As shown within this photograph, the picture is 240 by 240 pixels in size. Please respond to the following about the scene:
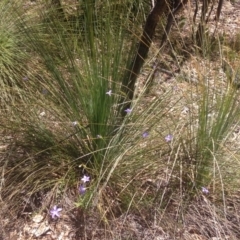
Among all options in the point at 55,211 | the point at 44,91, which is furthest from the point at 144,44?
the point at 55,211

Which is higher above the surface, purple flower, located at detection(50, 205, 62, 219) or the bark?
the bark

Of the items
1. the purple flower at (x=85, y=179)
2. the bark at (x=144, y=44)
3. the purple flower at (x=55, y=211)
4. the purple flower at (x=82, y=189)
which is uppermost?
the bark at (x=144, y=44)

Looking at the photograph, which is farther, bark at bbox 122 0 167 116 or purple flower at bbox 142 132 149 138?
bark at bbox 122 0 167 116

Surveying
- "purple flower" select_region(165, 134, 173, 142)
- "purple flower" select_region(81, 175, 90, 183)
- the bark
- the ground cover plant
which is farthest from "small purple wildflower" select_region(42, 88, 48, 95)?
"purple flower" select_region(165, 134, 173, 142)

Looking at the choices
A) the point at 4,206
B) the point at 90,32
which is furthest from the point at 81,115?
the point at 4,206

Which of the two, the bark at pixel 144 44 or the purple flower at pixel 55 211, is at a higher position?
the bark at pixel 144 44

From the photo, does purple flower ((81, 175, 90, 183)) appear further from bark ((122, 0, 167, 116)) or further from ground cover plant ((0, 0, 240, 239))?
bark ((122, 0, 167, 116))

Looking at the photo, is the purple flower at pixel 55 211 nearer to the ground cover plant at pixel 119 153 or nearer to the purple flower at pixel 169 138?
the ground cover plant at pixel 119 153

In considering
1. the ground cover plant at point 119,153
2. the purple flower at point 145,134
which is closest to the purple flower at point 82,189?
the ground cover plant at point 119,153

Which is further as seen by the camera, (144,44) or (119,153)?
(144,44)

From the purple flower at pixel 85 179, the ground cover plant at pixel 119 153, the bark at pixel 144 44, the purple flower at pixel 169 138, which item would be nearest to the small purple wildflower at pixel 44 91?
the ground cover plant at pixel 119 153

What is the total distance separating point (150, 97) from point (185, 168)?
518 millimetres

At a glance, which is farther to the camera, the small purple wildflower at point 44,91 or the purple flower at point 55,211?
the small purple wildflower at point 44,91

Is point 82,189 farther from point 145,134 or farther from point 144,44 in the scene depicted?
point 144,44
